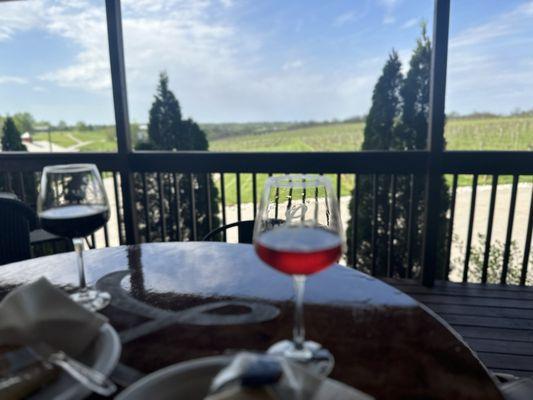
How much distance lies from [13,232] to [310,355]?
172 cm

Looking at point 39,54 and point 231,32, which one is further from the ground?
point 231,32

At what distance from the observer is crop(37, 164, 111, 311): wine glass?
0.85m

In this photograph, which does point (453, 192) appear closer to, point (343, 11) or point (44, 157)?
point (44, 157)

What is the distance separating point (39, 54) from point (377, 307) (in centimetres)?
762

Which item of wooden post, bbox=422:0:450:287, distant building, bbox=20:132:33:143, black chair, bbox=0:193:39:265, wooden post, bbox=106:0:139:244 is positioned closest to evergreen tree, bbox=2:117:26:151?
distant building, bbox=20:132:33:143

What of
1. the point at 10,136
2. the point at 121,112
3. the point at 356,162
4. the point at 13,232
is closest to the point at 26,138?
the point at 10,136

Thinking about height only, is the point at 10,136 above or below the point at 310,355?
above

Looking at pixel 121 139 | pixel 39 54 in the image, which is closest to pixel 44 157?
pixel 121 139

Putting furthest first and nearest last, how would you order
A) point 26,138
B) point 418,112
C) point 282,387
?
point 26,138
point 418,112
point 282,387

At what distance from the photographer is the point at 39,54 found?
6602mm

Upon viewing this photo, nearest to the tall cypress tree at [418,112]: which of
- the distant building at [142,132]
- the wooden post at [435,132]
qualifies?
the wooden post at [435,132]

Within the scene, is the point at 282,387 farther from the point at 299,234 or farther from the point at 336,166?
the point at 336,166

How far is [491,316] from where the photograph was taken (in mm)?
2494

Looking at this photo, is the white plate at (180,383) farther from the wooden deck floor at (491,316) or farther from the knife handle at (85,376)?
the wooden deck floor at (491,316)
